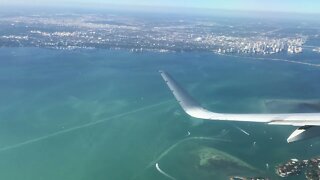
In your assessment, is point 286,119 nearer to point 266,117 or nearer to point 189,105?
point 266,117

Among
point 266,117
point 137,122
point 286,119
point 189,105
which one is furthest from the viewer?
point 137,122

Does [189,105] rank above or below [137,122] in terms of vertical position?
above

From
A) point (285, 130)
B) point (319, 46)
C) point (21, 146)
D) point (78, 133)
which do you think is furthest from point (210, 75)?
point (319, 46)

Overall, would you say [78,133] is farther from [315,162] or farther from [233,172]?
[315,162]

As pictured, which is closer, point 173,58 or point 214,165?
point 214,165

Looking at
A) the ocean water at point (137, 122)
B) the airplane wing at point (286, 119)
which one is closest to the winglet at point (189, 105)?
the airplane wing at point (286, 119)

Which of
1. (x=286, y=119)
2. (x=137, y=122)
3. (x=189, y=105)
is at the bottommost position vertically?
(x=137, y=122)

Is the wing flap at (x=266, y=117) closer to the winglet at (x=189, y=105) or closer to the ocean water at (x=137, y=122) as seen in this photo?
the winglet at (x=189, y=105)

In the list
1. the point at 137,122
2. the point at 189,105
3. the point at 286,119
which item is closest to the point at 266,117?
the point at 286,119
